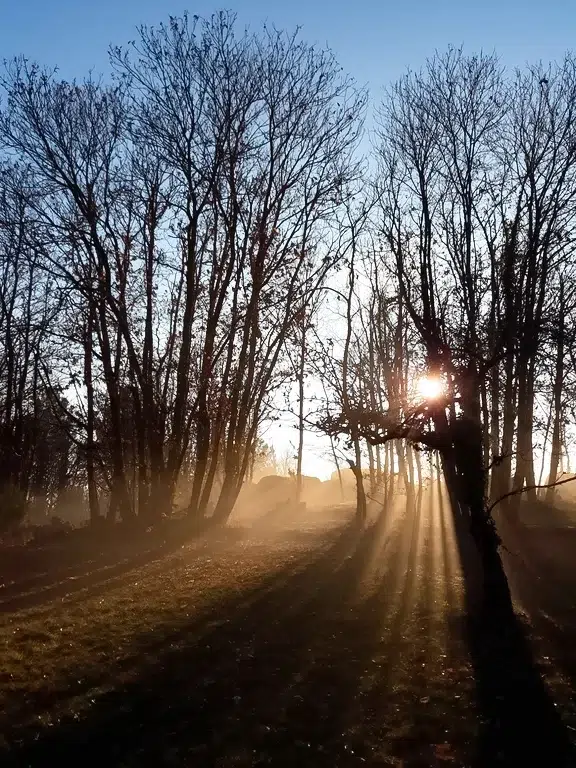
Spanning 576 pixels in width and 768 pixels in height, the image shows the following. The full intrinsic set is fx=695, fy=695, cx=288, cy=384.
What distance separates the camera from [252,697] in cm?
699

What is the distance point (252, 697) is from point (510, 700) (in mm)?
2599

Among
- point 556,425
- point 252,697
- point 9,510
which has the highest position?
point 556,425

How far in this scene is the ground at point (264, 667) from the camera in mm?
5797

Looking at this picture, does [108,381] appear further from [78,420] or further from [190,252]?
[190,252]

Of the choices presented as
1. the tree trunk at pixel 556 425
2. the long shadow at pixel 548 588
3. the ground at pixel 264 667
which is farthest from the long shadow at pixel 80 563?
the tree trunk at pixel 556 425

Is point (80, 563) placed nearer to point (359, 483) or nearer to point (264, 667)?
point (264, 667)

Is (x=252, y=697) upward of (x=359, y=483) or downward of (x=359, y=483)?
downward

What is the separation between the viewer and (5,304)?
27156 mm

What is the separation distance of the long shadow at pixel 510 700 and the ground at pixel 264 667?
39mm

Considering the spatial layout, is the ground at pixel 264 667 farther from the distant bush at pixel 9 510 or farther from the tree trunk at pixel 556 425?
the tree trunk at pixel 556 425

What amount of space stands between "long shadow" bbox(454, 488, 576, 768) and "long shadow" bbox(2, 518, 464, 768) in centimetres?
83

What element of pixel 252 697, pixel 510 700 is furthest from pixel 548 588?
pixel 252 697

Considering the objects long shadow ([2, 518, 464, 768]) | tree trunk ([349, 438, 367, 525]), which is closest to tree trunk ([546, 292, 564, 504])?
tree trunk ([349, 438, 367, 525])

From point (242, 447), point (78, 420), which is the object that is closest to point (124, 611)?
point (78, 420)
